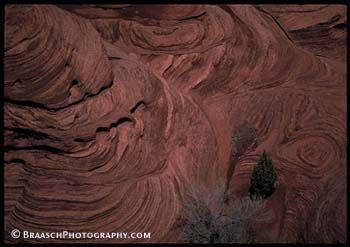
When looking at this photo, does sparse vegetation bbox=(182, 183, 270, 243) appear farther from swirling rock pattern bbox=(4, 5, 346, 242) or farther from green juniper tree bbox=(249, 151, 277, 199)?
green juniper tree bbox=(249, 151, 277, 199)

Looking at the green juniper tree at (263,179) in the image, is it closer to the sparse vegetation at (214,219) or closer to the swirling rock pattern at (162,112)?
the swirling rock pattern at (162,112)

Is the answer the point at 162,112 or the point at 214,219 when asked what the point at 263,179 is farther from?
the point at 162,112

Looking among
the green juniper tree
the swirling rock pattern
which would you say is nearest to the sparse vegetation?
the swirling rock pattern

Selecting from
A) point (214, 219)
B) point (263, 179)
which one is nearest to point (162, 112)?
point (214, 219)

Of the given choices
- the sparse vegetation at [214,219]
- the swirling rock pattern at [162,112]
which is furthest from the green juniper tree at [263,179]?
the sparse vegetation at [214,219]

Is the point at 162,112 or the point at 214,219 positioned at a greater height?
the point at 162,112

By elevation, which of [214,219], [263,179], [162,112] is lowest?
[214,219]

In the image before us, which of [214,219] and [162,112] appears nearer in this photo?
[214,219]
